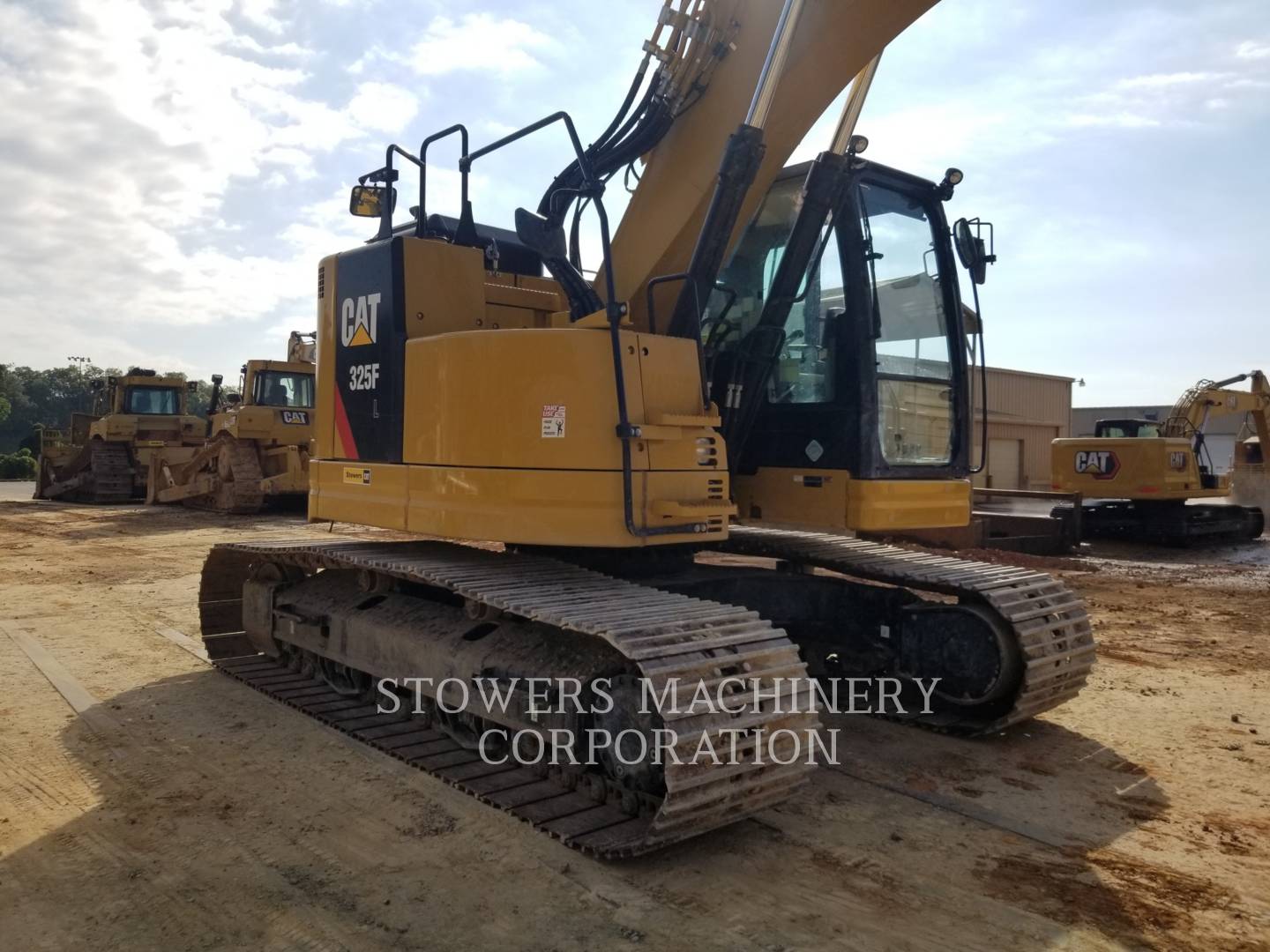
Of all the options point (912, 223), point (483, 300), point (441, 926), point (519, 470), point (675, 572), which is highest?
point (912, 223)

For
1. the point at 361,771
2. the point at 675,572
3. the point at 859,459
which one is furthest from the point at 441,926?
the point at 859,459

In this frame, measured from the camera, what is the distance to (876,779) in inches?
183

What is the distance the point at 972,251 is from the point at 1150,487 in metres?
12.6

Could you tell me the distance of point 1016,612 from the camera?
5.20 meters

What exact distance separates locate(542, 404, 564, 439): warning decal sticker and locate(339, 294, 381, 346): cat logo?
1.46m

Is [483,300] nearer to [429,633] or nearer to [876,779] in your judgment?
[429,633]

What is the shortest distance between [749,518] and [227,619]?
392 centimetres

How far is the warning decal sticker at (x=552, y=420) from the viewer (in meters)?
4.47

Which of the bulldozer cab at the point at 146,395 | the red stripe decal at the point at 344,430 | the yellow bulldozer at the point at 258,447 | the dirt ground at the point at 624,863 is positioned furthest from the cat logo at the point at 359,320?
the bulldozer cab at the point at 146,395

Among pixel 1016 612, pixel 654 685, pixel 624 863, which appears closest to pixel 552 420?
pixel 654 685

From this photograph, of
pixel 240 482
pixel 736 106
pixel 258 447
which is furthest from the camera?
pixel 258 447

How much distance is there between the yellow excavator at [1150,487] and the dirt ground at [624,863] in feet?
35.5

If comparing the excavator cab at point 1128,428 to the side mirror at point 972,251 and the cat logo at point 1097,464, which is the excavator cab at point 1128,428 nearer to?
the cat logo at point 1097,464

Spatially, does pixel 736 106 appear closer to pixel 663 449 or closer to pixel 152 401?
pixel 663 449
